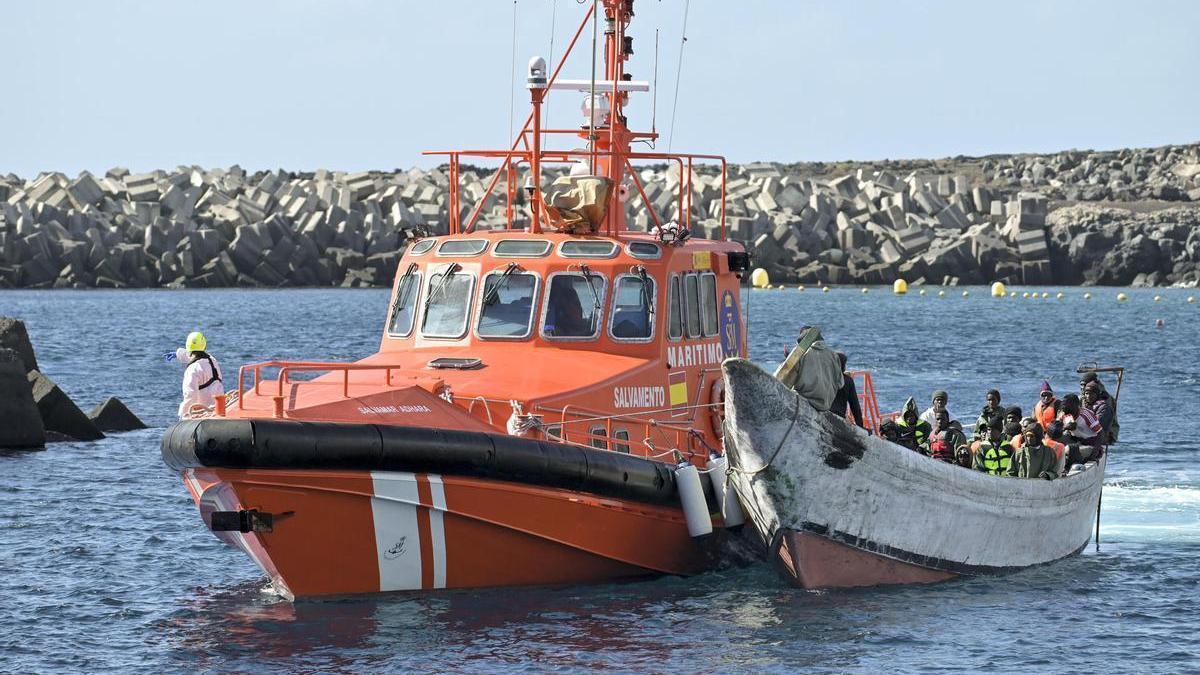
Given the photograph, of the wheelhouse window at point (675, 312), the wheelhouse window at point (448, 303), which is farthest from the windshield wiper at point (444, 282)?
the wheelhouse window at point (675, 312)

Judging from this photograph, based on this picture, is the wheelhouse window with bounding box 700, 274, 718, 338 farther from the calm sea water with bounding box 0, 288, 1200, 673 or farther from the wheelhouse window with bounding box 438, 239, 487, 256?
the calm sea water with bounding box 0, 288, 1200, 673

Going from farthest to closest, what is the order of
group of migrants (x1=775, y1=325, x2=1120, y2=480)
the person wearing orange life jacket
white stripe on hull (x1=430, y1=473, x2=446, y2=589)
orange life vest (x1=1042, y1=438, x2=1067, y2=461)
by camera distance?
the person wearing orange life jacket < orange life vest (x1=1042, y1=438, x2=1067, y2=461) < group of migrants (x1=775, y1=325, x2=1120, y2=480) < white stripe on hull (x1=430, y1=473, x2=446, y2=589)

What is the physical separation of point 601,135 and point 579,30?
108 centimetres

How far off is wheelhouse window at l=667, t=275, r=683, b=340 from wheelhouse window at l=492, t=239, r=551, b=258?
1.11 m

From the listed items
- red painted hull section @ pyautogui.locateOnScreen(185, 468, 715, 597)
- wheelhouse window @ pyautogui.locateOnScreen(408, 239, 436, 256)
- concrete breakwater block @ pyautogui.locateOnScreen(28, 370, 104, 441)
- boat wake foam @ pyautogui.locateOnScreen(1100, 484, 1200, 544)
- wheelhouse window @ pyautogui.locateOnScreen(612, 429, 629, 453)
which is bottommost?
boat wake foam @ pyautogui.locateOnScreen(1100, 484, 1200, 544)

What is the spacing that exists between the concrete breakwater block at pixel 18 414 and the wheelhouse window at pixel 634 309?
11.8 meters

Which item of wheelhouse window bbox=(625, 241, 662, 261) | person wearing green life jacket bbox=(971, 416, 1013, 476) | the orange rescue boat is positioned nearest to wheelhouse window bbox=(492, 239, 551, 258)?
the orange rescue boat

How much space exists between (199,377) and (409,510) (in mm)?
2351

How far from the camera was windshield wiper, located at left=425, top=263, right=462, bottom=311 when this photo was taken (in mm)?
14641

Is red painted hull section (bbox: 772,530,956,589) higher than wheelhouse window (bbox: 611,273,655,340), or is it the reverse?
wheelhouse window (bbox: 611,273,655,340)

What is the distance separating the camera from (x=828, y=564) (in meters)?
13.8

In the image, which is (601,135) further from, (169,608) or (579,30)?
(169,608)

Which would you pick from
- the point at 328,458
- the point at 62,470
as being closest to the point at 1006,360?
the point at 62,470

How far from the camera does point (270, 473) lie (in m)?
11.8
